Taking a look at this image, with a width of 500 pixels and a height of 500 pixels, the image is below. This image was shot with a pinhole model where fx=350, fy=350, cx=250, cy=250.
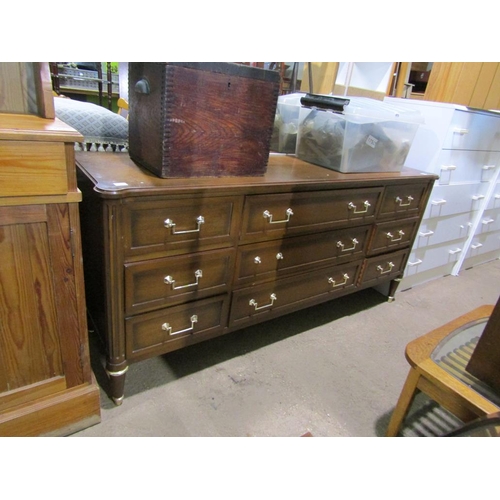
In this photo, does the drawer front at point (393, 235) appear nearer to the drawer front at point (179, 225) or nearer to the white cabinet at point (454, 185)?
the white cabinet at point (454, 185)

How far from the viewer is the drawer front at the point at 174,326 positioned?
1063 mm

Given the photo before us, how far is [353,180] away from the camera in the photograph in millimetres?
1339

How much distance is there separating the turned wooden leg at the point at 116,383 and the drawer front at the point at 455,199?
5.40ft

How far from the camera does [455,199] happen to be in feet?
6.50

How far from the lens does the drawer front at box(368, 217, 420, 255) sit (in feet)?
5.32

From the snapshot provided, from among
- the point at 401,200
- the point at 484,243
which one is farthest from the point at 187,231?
the point at 484,243

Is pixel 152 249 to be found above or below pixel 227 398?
above

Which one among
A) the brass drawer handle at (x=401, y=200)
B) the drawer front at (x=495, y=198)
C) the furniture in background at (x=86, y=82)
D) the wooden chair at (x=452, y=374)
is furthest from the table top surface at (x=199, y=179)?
the furniture in background at (x=86, y=82)

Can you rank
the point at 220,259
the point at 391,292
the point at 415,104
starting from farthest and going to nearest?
1. the point at 391,292
2. the point at 415,104
3. the point at 220,259

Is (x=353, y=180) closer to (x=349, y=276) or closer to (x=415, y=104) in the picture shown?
(x=349, y=276)

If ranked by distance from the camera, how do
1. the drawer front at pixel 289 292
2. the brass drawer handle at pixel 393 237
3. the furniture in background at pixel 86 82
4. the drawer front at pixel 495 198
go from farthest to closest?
the furniture in background at pixel 86 82 → the drawer front at pixel 495 198 → the brass drawer handle at pixel 393 237 → the drawer front at pixel 289 292

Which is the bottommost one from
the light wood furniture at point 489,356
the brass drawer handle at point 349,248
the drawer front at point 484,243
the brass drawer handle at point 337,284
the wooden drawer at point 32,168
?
the drawer front at point 484,243
